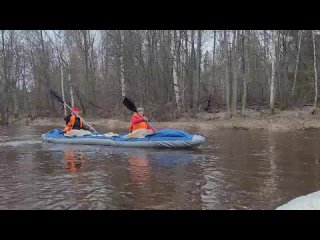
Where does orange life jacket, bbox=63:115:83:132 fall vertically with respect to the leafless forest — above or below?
below

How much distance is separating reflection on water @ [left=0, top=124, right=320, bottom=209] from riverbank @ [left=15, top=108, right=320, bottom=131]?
5.25 metres

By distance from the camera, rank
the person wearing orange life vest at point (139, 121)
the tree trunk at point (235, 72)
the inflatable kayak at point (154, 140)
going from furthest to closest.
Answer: the tree trunk at point (235, 72) → the person wearing orange life vest at point (139, 121) → the inflatable kayak at point (154, 140)

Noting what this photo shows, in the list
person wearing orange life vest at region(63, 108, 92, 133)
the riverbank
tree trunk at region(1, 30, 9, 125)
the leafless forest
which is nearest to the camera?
person wearing orange life vest at region(63, 108, 92, 133)

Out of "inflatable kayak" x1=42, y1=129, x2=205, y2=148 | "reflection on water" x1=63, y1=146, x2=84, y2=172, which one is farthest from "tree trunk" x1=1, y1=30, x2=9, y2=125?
"reflection on water" x1=63, y1=146, x2=84, y2=172

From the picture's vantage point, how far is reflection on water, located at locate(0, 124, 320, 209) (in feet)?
21.5

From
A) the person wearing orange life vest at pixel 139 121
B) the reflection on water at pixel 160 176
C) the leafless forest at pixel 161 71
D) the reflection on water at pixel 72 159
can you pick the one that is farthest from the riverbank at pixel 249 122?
the reflection on water at pixel 72 159

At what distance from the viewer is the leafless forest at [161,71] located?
24.9m

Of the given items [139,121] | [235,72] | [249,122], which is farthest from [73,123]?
[235,72]

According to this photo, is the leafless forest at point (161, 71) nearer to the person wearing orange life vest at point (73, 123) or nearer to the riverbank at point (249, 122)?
the riverbank at point (249, 122)

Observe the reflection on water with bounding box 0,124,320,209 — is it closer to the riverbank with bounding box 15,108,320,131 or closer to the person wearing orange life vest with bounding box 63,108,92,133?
the person wearing orange life vest with bounding box 63,108,92,133

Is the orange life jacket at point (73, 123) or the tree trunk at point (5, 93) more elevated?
the tree trunk at point (5, 93)

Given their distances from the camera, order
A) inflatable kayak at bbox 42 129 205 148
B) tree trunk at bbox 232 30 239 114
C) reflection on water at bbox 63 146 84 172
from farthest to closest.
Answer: tree trunk at bbox 232 30 239 114 < inflatable kayak at bbox 42 129 205 148 < reflection on water at bbox 63 146 84 172

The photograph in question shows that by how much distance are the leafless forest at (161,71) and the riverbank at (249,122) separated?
751 millimetres
